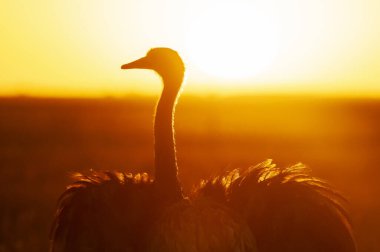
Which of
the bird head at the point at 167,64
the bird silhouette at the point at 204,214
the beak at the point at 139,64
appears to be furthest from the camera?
the beak at the point at 139,64

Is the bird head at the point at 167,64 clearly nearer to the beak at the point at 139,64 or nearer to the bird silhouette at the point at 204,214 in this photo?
the beak at the point at 139,64

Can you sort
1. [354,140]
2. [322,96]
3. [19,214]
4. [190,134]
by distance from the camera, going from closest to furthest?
[19,214]
[354,140]
[190,134]
[322,96]

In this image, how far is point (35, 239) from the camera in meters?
12.9

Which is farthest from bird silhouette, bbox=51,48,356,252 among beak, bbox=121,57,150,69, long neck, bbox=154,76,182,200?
beak, bbox=121,57,150,69

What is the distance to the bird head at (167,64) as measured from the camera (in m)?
9.74

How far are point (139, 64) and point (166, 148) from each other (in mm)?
1403

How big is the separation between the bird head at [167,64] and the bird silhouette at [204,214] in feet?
3.75

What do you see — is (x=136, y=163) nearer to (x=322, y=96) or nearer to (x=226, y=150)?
(x=226, y=150)

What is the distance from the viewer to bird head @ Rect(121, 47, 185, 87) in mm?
9742

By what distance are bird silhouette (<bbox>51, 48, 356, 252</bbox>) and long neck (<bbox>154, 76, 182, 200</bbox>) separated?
0.01 m

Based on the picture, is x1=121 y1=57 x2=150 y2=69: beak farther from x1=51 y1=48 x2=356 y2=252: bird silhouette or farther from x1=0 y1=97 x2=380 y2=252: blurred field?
x1=51 y1=48 x2=356 y2=252: bird silhouette

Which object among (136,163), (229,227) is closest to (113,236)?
(229,227)

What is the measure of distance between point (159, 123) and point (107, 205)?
1.62 m

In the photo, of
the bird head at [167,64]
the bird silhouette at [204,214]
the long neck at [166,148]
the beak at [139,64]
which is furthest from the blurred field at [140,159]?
the beak at [139,64]
